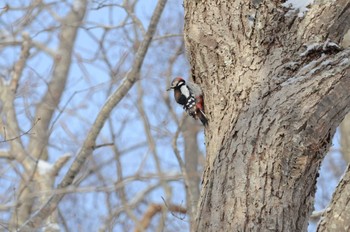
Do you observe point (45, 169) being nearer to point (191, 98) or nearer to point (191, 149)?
point (191, 149)

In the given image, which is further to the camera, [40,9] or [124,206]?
[40,9]

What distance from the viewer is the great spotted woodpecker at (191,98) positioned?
4262mm

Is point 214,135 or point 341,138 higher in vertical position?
point 341,138

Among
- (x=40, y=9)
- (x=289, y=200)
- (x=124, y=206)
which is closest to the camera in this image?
(x=289, y=200)

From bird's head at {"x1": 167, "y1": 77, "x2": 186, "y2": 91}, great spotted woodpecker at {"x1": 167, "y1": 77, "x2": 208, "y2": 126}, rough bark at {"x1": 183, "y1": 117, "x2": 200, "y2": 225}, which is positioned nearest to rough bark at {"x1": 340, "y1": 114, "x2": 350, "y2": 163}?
rough bark at {"x1": 183, "y1": 117, "x2": 200, "y2": 225}

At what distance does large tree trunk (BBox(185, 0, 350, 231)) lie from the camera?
11.4 feet

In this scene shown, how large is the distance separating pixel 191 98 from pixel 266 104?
118 cm

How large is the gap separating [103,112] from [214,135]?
2586 mm

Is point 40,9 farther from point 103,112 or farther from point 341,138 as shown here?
point 341,138

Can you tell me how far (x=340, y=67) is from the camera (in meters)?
3.60

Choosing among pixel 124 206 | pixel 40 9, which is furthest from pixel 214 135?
pixel 40 9

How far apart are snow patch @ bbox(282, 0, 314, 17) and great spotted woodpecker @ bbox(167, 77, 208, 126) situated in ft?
2.51

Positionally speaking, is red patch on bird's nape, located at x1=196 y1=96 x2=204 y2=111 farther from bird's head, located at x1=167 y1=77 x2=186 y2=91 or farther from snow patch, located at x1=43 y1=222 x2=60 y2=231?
snow patch, located at x1=43 y1=222 x2=60 y2=231

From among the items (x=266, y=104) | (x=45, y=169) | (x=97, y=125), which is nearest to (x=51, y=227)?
(x=97, y=125)
